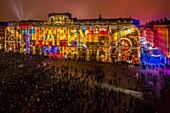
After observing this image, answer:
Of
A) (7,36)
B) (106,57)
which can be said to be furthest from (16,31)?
(106,57)

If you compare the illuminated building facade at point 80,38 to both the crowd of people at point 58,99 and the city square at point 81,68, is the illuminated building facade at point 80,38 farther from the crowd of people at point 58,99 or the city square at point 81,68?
the crowd of people at point 58,99

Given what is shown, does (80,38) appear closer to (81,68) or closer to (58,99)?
(81,68)

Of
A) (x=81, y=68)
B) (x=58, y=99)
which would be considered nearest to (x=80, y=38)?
(x=81, y=68)

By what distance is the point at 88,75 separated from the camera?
38406 mm

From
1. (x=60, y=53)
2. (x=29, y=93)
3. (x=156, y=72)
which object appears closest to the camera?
(x=29, y=93)

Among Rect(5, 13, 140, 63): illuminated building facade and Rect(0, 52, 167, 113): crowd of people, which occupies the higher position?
Rect(5, 13, 140, 63): illuminated building facade

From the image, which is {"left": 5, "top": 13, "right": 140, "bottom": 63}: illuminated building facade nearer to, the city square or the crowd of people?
the city square

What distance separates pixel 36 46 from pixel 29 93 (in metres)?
41.8

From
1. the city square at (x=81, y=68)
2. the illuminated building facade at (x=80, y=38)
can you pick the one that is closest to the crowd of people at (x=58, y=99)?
the city square at (x=81, y=68)

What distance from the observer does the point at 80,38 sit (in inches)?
2251

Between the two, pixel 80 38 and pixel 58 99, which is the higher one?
pixel 80 38

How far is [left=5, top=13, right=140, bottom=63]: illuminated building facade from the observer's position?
51287 mm

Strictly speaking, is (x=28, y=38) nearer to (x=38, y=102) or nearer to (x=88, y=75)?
(x=88, y=75)

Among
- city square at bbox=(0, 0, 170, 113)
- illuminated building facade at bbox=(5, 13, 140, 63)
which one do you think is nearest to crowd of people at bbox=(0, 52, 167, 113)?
city square at bbox=(0, 0, 170, 113)
